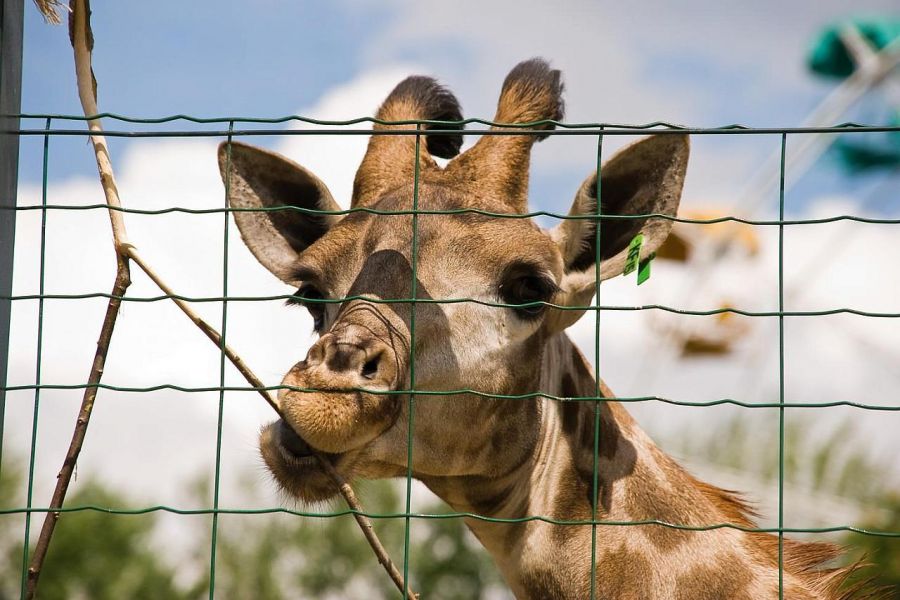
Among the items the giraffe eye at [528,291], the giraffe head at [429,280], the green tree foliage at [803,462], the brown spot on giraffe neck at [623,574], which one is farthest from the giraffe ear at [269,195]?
the green tree foliage at [803,462]

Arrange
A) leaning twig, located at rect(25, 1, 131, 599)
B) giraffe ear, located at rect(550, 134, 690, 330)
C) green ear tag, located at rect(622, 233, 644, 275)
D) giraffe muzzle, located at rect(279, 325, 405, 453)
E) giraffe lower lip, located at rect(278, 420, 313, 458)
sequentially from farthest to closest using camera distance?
1. giraffe ear, located at rect(550, 134, 690, 330)
2. green ear tag, located at rect(622, 233, 644, 275)
3. giraffe lower lip, located at rect(278, 420, 313, 458)
4. giraffe muzzle, located at rect(279, 325, 405, 453)
5. leaning twig, located at rect(25, 1, 131, 599)

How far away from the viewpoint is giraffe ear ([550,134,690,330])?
501cm

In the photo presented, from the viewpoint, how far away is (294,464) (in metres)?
4.38

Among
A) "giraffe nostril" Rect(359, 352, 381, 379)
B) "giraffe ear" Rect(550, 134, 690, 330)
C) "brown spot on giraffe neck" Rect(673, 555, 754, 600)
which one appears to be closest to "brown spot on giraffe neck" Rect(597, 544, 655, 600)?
"brown spot on giraffe neck" Rect(673, 555, 754, 600)

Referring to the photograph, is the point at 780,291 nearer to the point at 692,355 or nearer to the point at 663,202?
the point at 663,202

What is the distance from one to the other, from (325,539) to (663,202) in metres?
33.8

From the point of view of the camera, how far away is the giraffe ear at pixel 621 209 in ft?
16.4

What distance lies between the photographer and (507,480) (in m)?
5.09

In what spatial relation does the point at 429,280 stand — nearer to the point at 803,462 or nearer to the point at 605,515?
the point at 605,515

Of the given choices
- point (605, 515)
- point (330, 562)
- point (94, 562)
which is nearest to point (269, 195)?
point (605, 515)

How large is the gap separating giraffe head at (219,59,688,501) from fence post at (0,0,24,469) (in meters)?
0.84

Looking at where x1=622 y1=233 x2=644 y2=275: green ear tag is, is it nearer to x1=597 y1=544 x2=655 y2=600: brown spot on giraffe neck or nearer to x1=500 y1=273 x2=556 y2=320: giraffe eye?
x1=500 y1=273 x2=556 y2=320: giraffe eye

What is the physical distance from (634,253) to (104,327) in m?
2.18

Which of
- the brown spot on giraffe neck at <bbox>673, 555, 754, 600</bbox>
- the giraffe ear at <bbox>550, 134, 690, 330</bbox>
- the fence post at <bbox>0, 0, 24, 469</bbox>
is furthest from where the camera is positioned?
the giraffe ear at <bbox>550, 134, 690, 330</bbox>
